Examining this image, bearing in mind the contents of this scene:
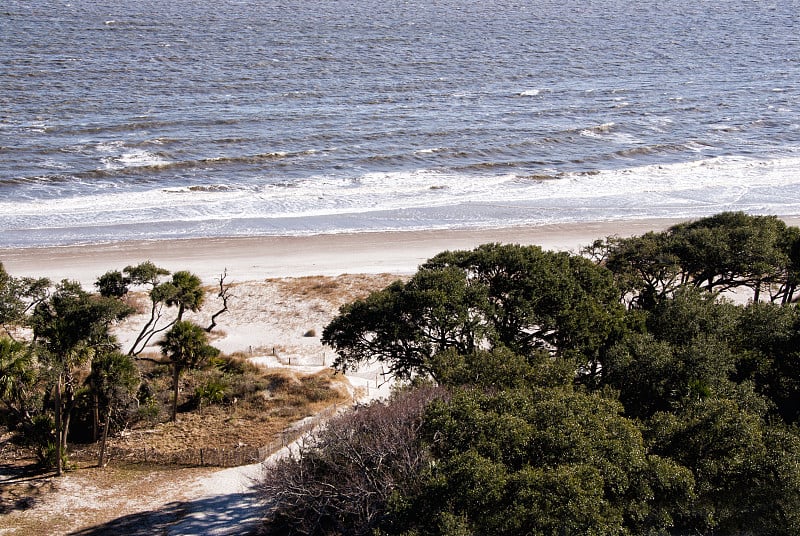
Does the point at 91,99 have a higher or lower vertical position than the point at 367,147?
higher

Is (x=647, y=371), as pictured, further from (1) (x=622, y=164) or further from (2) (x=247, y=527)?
(1) (x=622, y=164)

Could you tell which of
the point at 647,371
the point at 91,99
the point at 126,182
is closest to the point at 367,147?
the point at 126,182

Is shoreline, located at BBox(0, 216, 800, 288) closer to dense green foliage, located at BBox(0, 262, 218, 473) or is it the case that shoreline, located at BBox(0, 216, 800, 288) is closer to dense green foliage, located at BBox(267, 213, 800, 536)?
dense green foliage, located at BBox(0, 262, 218, 473)

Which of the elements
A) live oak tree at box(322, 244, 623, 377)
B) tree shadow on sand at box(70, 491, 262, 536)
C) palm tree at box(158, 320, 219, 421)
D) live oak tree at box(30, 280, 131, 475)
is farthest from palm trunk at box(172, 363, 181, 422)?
live oak tree at box(322, 244, 623, 377)

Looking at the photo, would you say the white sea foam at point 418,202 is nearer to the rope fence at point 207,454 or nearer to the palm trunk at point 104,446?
the rope fence at point 207,454

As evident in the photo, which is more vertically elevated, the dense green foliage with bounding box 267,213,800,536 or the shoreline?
the shoreline

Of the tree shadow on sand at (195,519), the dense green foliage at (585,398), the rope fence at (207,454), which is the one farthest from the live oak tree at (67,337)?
the dense green foliage at (585,398)

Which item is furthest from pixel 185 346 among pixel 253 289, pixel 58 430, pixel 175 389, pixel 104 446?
pixel 253 289
